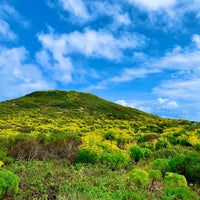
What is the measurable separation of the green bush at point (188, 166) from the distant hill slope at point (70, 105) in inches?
1839

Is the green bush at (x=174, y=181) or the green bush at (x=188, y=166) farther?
the green bush at (x=188, y=166)

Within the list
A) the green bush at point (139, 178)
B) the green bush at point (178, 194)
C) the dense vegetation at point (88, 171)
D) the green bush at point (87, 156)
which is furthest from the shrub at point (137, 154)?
the green bush at point (178, 194)

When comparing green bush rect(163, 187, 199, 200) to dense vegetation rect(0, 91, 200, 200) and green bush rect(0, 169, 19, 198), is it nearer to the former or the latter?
dense vegetation rect(0, 91, 200, 200)

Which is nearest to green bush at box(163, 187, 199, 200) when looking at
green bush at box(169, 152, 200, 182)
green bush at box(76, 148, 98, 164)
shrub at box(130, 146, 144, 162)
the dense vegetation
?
the dense vegetation

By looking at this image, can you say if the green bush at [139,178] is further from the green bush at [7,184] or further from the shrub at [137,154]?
the shrub at [137,154]

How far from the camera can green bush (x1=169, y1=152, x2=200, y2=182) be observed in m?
10.4

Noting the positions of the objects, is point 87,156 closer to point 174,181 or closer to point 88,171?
point 88,171

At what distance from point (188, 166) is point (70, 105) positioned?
191ft

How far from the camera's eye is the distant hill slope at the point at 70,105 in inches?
2446

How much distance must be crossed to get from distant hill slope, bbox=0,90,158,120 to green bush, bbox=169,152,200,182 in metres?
46.7

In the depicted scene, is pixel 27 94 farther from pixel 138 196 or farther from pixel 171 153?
pixel 138 196

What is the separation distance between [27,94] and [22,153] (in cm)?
7392

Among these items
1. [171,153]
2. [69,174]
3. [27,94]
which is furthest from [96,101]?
[69,174]

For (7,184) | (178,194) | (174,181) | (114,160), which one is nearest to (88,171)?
(114,160)
